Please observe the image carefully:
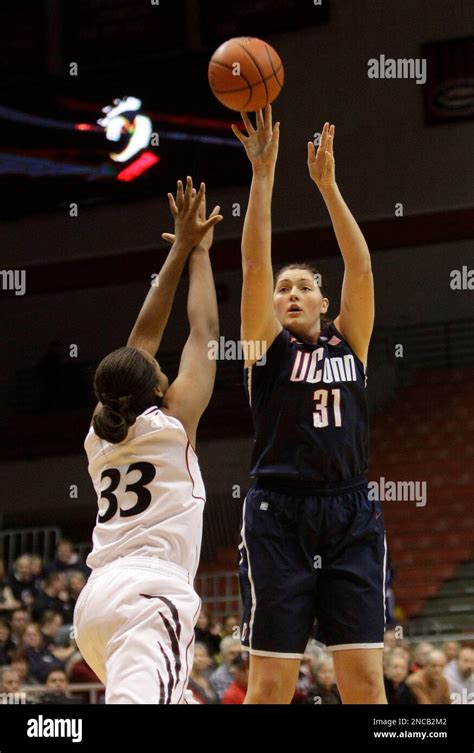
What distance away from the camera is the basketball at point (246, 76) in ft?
15.2

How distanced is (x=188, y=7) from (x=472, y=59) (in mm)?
3327

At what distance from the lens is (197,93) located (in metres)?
12.3

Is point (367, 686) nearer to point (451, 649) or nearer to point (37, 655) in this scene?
point (451, 649)

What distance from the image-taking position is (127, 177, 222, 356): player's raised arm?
4082mm

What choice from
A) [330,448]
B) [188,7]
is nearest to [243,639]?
[330,448]

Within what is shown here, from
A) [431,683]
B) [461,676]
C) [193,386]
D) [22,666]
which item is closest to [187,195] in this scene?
[193,386]

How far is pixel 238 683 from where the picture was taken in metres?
7.18

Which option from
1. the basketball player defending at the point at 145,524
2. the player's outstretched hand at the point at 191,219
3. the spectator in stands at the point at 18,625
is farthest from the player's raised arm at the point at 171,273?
the spectator in stands at the point at 18,625

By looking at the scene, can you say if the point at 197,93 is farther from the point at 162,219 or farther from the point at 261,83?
the point at 261,83

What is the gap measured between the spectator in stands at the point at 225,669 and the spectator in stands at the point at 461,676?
1.51 meters

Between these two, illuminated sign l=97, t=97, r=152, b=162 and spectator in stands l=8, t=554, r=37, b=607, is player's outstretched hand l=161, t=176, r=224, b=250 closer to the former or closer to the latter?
spectator in stands l=8, t=554, r=37, b=607

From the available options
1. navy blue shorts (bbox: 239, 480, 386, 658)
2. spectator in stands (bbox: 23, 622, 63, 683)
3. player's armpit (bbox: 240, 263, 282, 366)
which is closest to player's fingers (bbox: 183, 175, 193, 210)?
player's armpit (bbox: 240, 263, 282, 366)

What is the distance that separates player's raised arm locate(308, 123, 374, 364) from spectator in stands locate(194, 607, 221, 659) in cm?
516

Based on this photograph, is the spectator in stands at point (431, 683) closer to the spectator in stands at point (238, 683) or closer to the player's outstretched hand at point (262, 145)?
the spectator in stands at point (238, 683)
